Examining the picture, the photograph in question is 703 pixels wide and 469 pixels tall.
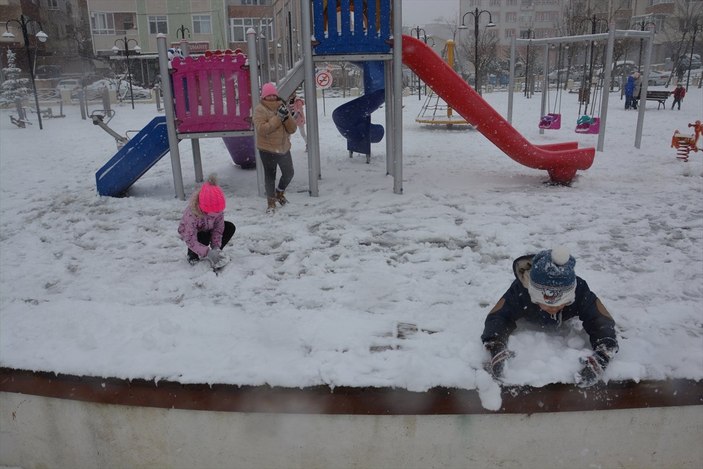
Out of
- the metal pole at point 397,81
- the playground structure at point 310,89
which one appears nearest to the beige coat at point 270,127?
the playground structure at point 310,89

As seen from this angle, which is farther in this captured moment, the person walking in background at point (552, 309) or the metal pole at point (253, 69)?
the metal pole at point (253, 69)

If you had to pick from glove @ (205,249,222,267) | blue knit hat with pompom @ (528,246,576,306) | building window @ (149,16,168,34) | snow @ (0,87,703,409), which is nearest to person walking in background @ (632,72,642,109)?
snow @ (0,87,703,409)

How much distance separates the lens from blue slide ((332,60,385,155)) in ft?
32.4

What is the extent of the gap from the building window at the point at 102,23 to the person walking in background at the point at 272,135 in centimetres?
4498

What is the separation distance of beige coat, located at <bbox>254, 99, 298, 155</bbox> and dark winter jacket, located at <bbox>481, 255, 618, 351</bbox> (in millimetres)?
4150

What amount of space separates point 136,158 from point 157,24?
42.4 metres

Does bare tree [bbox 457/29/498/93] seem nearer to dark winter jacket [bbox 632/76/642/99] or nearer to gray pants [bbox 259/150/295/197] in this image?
dark winter jacket [bbox 632/76/642/99]

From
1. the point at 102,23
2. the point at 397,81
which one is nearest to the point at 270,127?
the point at 397,81

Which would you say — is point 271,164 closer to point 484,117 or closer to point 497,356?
point 484,117

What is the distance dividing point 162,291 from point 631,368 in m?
3.42

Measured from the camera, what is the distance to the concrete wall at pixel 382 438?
323cm

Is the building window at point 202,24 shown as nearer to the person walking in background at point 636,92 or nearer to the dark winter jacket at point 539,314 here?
the person walking in background at point 636,92

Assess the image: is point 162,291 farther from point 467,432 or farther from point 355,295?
point 467,432

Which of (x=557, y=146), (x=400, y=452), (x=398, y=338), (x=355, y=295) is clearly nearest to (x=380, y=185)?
(x=557, y=146)
